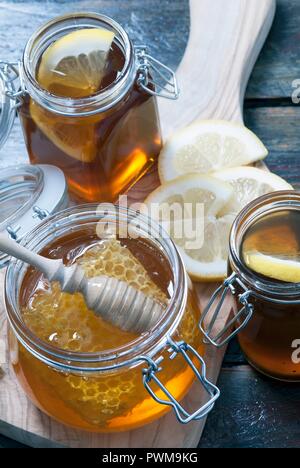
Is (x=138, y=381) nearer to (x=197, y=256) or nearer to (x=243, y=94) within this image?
(x=197, y=256)

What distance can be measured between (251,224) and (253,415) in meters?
0.28

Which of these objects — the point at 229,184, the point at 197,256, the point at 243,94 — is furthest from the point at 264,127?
the point at 197,256

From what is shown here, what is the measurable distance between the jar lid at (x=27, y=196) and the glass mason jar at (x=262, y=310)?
283 mm

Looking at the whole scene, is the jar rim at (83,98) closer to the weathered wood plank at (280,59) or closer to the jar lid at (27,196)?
the jar lid at (27,196)

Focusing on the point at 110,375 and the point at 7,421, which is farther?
the point at 7,421

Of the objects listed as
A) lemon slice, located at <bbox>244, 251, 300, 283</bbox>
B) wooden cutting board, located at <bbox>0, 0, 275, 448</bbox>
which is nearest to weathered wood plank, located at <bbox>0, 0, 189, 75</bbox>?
wooden cutting board, located at <bbox>0, 0, 275, 448</bbox>

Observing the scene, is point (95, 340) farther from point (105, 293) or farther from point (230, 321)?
point (230, 321)

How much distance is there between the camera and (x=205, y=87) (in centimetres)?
148

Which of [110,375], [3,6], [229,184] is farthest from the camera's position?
[3,6]

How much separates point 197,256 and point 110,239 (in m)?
0.15

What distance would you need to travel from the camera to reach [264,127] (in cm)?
150

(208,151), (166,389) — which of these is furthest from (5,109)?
(166,389)

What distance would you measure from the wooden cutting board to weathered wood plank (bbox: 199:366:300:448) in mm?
40

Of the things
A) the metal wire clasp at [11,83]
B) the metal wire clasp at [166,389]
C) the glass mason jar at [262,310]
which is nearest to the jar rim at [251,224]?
the glass mason jar at [262,310]
